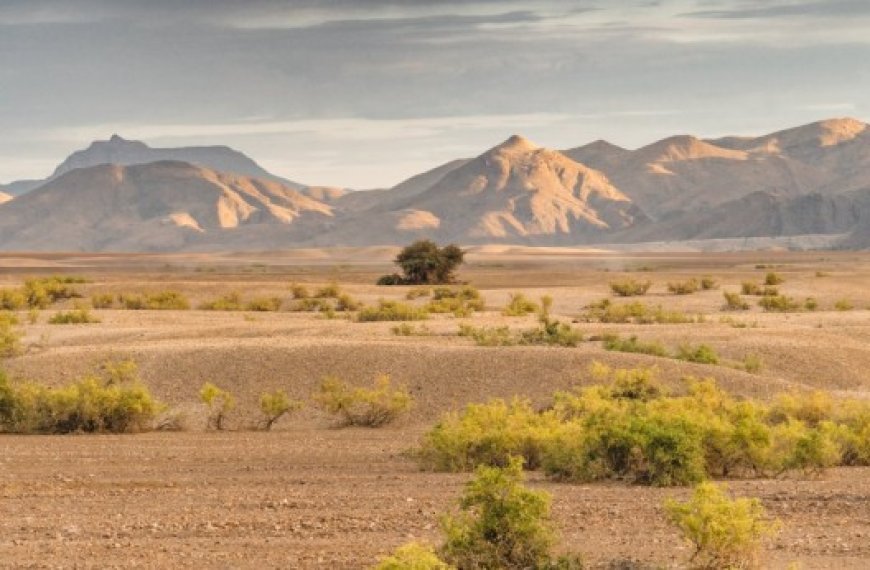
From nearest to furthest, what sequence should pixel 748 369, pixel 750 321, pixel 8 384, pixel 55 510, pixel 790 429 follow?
pixel 55 510 → pixel 790 429 → pixel 8 384 → pixel 748 369 → pixel 750 321

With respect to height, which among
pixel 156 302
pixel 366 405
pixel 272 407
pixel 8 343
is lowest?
pixel 366 405

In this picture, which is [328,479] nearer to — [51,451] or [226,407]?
[51,451]

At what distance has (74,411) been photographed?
80.0ft

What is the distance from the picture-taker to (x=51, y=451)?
70.3 ft

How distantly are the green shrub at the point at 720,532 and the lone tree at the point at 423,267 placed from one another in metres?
62.6

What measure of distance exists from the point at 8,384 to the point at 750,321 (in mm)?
24448

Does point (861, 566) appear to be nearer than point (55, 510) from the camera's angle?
Yes

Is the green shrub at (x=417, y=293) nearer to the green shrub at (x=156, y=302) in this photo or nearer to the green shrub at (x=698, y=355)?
the green shrub at (x=156, y=302)

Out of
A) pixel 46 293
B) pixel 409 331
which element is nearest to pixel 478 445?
pixel 409 331

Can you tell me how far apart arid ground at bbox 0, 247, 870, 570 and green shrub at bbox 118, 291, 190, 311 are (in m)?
8.52

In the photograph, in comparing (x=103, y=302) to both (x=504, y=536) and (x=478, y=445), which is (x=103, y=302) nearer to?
(x=478, y=445)

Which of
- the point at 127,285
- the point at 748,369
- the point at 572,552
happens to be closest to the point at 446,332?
the point at 748,369

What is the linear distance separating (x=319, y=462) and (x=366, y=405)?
5.45 m

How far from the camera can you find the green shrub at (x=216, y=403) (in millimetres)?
25189
